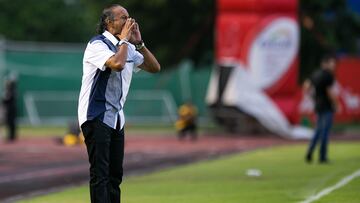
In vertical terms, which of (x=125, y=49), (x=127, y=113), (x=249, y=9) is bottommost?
(x=127, y=113)

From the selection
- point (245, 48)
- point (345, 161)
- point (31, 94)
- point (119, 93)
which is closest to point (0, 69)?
point (31, 94)

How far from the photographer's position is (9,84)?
100 ft

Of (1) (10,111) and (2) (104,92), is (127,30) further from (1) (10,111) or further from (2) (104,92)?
(1) (10,111)

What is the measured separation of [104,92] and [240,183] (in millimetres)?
6365

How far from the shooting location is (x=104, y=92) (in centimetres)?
943

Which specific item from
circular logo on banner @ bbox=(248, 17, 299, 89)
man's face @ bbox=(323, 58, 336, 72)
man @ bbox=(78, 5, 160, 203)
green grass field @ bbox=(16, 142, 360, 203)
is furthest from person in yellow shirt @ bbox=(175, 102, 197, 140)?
man @ bbox=(78, 5, 160, 203)

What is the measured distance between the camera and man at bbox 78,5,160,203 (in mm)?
9367

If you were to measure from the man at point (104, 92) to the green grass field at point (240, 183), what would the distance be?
352cm

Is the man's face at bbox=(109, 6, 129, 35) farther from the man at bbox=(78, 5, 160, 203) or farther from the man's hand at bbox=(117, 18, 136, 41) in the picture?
the man's hand at bbox=(117, 18, 136, 41)

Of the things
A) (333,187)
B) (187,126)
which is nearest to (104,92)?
(333,187)

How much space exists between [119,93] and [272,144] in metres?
18.8

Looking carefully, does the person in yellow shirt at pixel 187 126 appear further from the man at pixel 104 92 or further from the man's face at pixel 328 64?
the man at pixel 104 92

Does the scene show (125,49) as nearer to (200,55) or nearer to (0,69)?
(200,55)

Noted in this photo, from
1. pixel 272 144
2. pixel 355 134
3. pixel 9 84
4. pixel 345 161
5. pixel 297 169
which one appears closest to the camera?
pixel 297 169
